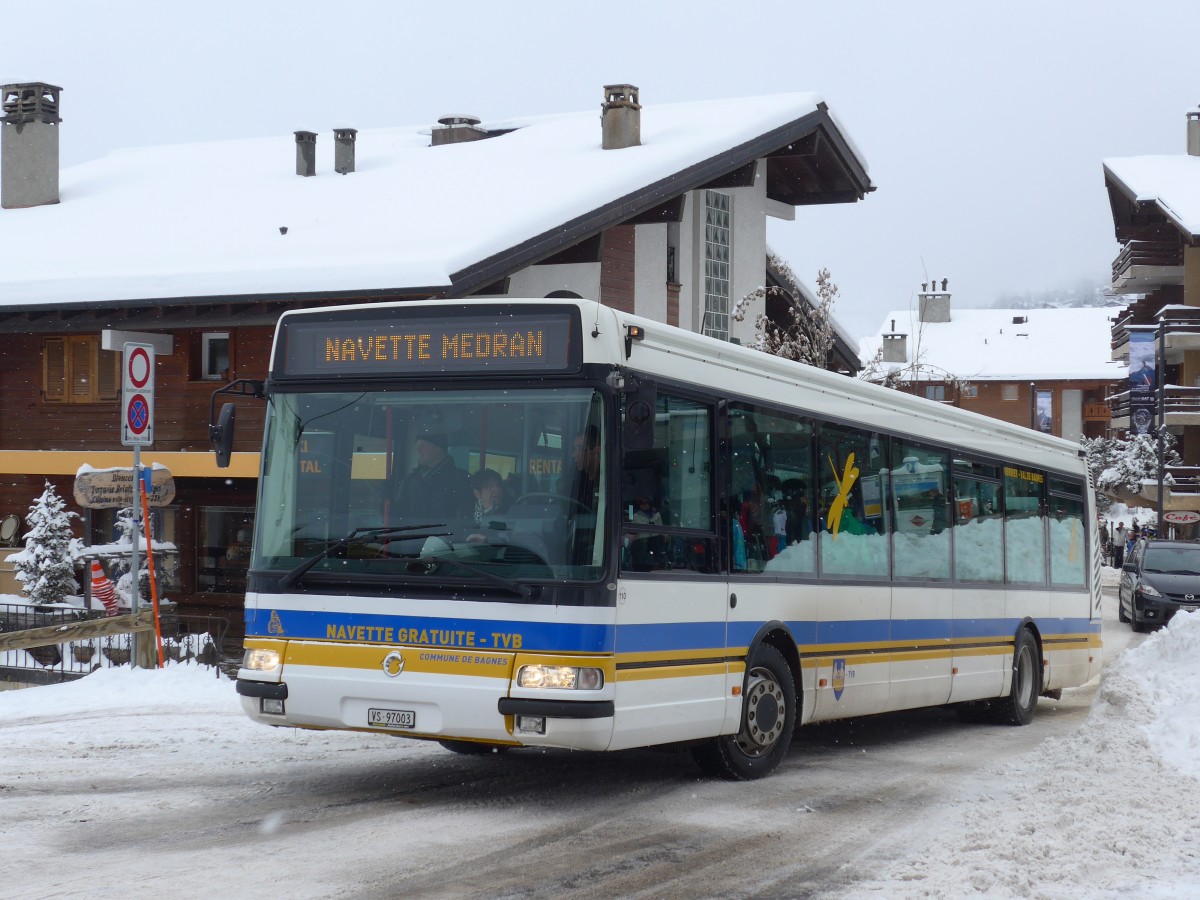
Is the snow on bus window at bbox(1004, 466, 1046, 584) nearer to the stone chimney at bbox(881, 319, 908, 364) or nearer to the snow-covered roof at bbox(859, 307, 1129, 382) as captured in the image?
the snow-covered roof at bbox(859, 307, 1129, 382)

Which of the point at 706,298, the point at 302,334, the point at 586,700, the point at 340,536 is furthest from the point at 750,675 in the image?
the point at 706,298

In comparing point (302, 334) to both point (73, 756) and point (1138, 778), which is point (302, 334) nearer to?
point (73, 756)

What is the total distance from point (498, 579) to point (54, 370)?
19.8 meters

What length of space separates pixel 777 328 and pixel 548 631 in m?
22.2

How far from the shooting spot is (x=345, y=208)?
26.6m

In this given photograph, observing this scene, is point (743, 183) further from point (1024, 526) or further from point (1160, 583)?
point (1024, 526)

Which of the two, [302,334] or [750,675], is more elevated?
[302,334]

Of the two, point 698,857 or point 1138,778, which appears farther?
point 1138,778

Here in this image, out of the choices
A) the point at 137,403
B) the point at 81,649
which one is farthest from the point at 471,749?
the point at 81,649

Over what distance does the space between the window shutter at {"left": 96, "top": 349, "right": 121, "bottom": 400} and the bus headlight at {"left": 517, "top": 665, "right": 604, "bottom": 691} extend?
62.3 feet

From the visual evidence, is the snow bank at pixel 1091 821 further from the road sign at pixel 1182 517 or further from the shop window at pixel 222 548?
the road sign at pixel 1182 517

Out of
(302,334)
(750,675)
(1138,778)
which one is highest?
(302,334)

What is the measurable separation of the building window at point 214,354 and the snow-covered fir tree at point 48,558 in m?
3.34

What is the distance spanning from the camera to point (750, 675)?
33.2 feet
